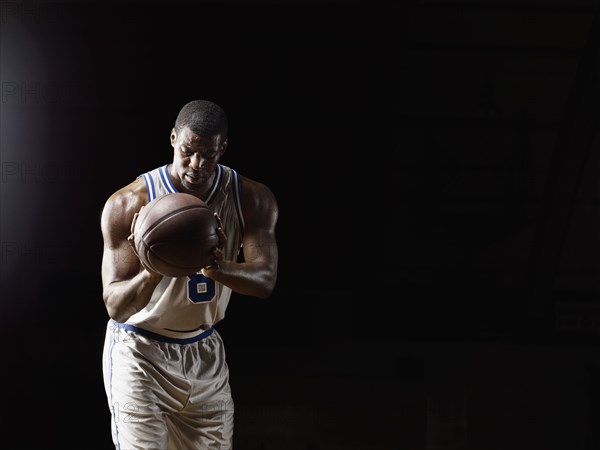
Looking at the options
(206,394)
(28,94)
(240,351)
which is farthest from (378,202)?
(206,394)

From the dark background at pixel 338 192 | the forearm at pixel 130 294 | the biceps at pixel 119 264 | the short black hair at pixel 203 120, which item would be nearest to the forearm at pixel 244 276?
the forearm at pixel 130 294

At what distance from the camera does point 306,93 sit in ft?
19.4

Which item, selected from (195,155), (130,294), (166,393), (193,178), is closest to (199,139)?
(195,155)

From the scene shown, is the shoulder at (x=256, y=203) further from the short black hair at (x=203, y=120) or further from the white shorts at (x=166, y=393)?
the white shorts at (x=166, y=393)

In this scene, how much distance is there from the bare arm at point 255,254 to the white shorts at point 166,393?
36cm

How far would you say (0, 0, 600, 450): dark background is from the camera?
18.0ft

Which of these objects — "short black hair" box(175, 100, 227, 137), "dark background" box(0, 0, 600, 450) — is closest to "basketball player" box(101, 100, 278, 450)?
"short black hair" box(175, 100, 227, 137)

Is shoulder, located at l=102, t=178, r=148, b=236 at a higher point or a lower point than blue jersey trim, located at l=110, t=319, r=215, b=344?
higher

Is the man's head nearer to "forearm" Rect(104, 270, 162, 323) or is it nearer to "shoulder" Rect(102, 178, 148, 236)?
"shoulder" Rect(102, 178, 148, 236)

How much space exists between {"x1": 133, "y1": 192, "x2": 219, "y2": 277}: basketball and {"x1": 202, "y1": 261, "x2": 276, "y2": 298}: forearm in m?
0.06

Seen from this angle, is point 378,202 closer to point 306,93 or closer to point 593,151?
point 306,93

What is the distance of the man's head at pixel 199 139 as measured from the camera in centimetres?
282

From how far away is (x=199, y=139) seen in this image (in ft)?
9.24

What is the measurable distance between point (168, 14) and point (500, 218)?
3.06 metres
